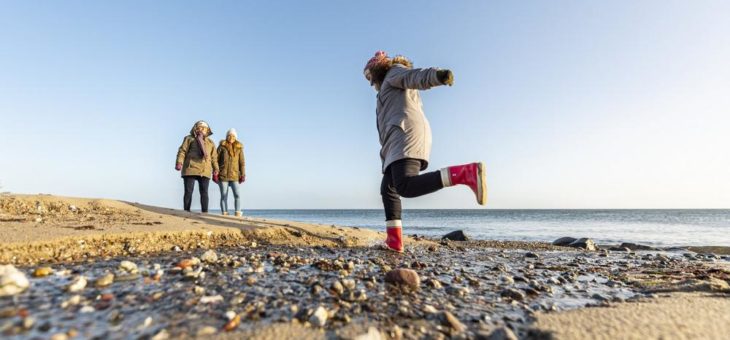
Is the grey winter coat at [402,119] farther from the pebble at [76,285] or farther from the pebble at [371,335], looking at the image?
the pebble at [76,285]

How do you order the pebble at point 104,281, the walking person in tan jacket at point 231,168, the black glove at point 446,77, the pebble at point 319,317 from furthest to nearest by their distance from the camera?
the walking person in tan jacket at point 231,168 < the black glove at point 446,77 < the pebble at point 104,281 < the pebble at point 319,317

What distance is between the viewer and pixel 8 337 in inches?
55.9

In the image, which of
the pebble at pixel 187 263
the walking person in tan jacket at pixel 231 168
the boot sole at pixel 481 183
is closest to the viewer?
the pebble at pixel 187 263

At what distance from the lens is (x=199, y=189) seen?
9.52 m

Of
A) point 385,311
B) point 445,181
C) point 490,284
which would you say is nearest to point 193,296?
point 385,311

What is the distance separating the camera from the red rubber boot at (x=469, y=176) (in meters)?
4.04

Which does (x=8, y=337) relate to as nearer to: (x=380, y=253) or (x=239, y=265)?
(x=239, y=265)

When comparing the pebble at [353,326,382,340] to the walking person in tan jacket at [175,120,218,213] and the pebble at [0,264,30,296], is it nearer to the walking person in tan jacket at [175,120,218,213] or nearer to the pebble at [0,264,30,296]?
the pebble at [0,264,30,296]

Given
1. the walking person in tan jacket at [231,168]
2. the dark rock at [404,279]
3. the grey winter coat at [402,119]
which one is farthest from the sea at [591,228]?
the dark rock at [404,279]

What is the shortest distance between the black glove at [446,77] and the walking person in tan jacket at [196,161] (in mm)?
7349

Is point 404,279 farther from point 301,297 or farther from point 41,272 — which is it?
point 41,272

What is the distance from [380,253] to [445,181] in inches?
54.0

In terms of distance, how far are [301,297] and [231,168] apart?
8710 millimetres

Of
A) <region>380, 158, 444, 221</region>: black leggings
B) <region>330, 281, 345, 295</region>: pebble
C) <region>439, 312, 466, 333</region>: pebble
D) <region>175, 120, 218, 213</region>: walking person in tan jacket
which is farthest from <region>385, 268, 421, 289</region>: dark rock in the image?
<region>175, 120, 218, 213</region>: walking person in tan jacket
